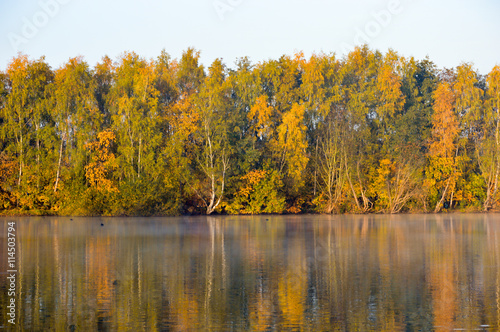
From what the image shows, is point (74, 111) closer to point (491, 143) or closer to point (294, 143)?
point (294, 143)

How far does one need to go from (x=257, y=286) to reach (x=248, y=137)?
48302 millimetres

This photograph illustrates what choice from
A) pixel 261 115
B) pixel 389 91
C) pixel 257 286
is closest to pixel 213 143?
pixel 261 115

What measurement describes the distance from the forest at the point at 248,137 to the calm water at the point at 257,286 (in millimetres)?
32260

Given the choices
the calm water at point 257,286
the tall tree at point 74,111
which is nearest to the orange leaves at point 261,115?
the tall tree at point 74,111

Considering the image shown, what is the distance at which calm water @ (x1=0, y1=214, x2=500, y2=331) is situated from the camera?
38.2ft

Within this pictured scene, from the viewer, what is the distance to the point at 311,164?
67.8 meters

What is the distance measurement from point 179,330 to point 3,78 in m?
56.3

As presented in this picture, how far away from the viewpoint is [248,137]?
63.6m

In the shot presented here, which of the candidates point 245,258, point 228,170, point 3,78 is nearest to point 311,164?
point 228,170

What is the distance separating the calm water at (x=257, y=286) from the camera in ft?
38.2

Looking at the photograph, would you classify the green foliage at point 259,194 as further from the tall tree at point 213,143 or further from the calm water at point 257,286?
the calm water at point 257,286

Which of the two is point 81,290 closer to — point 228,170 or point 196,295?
point 196,295

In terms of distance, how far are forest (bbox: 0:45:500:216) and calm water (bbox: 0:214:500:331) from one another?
3226 cm

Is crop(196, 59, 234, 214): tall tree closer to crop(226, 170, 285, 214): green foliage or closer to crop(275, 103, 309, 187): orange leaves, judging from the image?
crop(226, 170, 285, 214): green foliage
